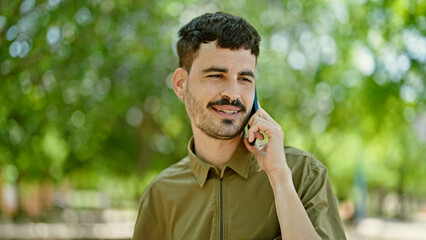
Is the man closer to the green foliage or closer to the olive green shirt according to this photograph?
the olive green shirt

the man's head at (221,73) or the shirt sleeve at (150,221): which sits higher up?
the man's head at (221,73)

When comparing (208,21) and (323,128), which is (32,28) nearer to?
(208,21)

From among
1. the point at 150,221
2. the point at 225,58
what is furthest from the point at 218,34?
the point at 150,221

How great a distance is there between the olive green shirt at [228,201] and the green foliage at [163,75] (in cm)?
551

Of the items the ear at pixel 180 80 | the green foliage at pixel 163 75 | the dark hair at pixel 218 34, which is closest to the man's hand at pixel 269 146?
the dark hair at pixel 218 34

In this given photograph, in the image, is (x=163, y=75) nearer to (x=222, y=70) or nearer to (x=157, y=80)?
(x=157, y=80)

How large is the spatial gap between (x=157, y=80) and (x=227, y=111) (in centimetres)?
1334

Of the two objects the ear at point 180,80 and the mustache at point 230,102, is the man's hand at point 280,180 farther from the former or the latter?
the ear at point 180,80

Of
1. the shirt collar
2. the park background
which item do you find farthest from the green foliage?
the shirt collar

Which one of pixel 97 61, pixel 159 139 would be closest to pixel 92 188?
pixel 159 139

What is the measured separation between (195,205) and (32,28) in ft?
22.9

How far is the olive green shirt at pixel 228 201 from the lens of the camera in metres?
2.38

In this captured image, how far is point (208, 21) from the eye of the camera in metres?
2.61

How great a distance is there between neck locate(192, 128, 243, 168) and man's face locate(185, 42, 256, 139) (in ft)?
0.25
